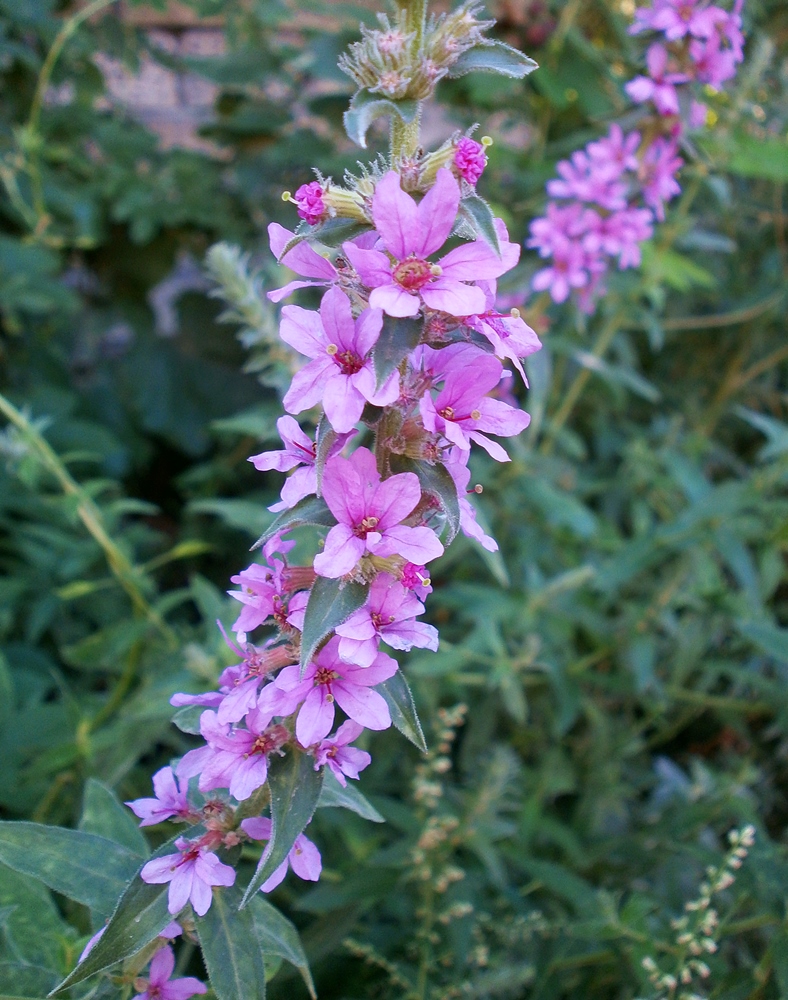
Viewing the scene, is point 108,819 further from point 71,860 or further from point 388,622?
point 388,622

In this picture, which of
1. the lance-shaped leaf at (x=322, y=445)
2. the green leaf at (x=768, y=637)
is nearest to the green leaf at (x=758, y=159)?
the green leaf at (x=768, y=637)

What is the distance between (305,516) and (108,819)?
54 centimetres

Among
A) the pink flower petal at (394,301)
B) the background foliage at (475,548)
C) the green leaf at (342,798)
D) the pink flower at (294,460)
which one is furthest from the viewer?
the background foliage at (475,548)

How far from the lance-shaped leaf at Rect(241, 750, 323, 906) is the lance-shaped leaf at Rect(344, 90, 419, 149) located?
588mm

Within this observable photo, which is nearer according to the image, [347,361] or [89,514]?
[347,361]

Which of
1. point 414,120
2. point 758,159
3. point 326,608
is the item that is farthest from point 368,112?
point 758,159

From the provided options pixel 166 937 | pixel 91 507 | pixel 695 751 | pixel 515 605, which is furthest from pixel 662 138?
pixel 166 937

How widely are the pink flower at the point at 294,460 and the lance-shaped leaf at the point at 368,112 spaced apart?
0.88 feet

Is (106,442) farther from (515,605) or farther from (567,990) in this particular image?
(567,990)

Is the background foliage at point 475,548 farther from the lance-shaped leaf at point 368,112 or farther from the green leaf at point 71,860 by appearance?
the lance-shaped leaf at point 368,112

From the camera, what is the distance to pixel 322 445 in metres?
0.76

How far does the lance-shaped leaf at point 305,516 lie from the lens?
78cm

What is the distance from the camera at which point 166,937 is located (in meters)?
0.87

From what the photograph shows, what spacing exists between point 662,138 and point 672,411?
50.4 inches
